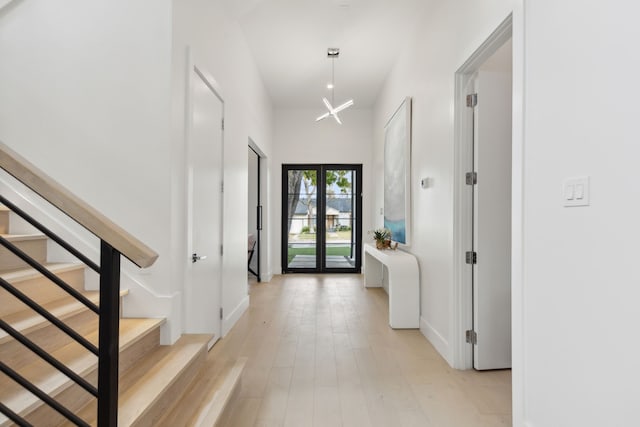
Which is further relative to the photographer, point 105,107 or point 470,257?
point 470,257

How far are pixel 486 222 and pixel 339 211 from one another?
469 centimetres

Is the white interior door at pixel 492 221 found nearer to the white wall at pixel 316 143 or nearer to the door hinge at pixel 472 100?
the door hinge at pixel 472 100

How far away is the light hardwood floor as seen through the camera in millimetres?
2113

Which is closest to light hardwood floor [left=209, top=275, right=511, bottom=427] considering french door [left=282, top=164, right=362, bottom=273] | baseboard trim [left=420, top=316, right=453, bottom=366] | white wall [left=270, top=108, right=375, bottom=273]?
baseboard trim [left=420, top=316, right=453, bottom=366]

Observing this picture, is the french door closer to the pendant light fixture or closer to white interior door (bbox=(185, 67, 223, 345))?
the pendant light fixture

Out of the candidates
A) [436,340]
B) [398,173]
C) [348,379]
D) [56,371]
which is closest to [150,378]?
[56,371]

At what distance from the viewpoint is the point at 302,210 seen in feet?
24.0

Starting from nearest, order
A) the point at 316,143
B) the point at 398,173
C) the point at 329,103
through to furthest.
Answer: the point at 398,173, the point at 329,103, the point at 316,143

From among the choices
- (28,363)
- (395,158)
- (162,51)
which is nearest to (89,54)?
(162,51)

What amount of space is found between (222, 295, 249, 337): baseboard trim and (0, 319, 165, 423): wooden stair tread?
1.45m

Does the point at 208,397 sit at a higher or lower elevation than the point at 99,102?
lower

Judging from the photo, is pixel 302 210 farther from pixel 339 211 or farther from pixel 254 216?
pixel 254 216
